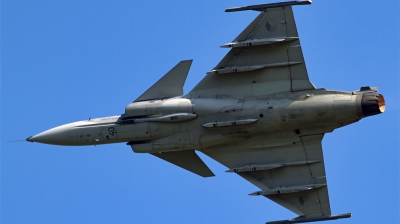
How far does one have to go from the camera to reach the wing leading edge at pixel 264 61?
27406 millimetres

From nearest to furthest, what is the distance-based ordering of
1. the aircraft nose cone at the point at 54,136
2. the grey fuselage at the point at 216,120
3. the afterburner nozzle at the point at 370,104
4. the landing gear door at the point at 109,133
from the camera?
1. the afterburner nozzle at the point at 370,104
2. the grey fuselage at the point at 216,120
3. the landing gear door at the point at 109,133
4. the aircraft nose cone at the point at 54,136

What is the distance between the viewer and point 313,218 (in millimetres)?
28531

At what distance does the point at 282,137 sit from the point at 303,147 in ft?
2.42

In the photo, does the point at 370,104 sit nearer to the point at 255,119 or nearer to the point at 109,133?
the point at 255,119

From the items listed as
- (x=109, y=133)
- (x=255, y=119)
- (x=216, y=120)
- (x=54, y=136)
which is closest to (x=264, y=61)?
(x=255, y=119)

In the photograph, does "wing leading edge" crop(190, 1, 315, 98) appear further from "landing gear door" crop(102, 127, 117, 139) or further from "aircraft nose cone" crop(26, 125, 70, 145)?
"aircraft nose cone" crop(26, 125, 70, 145)

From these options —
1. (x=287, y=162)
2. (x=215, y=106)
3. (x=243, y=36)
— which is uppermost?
(x=243, y=36)

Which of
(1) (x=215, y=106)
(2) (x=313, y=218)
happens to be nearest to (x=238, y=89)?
(1) (x=215, y=106)

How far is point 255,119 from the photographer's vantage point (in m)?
27.2

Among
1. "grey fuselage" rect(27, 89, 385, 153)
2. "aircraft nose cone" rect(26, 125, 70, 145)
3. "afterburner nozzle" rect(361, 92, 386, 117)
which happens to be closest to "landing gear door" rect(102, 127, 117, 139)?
"grey fuselage" rect(27, 89, 385, 153)

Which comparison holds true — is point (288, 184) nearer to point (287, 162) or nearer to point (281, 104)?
point (287, 162)

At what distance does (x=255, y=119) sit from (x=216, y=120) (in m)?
1.25

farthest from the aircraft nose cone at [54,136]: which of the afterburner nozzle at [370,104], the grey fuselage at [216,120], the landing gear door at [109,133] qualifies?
the afterburner nozzle at [370,104]

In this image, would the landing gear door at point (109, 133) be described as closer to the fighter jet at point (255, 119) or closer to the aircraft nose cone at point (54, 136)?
the fighter jet at point (255, 119)
